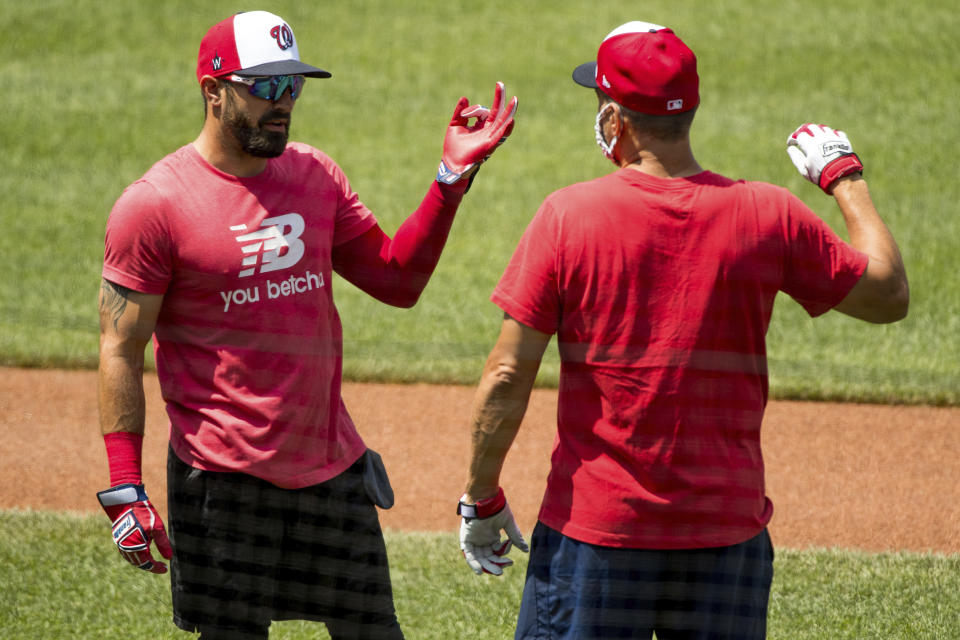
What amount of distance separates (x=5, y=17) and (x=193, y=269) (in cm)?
1614

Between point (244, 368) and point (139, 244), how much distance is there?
1.54ft

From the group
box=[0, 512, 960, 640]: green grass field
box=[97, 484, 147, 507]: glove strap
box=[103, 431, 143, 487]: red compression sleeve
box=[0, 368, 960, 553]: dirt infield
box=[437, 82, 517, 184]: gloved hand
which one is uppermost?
box=[437, 82, 517, 184]: gloved hand

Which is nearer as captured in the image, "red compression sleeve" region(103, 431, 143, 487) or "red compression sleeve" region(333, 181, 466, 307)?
"red compression sleeve" region(103, 431, 143, 487)

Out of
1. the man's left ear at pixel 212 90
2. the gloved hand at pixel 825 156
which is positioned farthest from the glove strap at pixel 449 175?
the gloved hand at pixel 825 156

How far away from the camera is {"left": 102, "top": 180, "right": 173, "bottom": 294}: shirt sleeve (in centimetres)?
344

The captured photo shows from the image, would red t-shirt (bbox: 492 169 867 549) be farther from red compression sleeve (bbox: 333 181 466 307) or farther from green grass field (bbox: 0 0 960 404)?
green grass field (bbox: 0 0 960 404)

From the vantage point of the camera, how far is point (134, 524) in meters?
3.46

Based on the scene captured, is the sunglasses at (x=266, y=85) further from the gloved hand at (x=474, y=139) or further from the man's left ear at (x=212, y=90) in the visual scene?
the gloved hand at (x=474, y=139)

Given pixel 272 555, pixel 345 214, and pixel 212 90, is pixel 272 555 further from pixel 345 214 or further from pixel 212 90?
pixel 212 90

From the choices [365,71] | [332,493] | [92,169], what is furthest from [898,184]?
[332,493]

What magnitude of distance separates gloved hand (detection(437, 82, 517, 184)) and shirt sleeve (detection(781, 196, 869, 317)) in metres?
1.06

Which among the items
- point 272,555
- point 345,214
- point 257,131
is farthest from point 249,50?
point 272,555

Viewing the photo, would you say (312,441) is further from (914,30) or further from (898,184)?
(914,30)

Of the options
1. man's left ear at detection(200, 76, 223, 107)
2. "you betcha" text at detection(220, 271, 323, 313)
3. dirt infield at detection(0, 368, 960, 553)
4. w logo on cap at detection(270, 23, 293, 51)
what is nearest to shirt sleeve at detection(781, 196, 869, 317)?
"you betcha" text at detection(220, 271, 323, 313)
